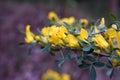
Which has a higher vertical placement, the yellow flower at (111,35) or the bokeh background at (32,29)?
the yellow flower at (111,35)

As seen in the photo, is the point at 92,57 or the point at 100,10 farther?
the point at 100,10

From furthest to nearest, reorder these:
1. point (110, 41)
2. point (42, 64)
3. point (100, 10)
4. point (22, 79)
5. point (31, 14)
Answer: point (100, 10), point (31, 14), point (42, 64), point (22, 79), point (110, 41)

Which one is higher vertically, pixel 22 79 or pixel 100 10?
pixel 100 10

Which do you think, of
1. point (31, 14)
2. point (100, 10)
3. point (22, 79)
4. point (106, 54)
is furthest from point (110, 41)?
point (100, 10)

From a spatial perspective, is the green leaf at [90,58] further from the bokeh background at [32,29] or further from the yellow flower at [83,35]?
the bokeh background at [32,29]

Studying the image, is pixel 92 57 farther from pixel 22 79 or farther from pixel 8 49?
pixel 8 49

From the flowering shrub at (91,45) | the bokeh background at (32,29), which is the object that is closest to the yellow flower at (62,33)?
the flowering shrub at (91,45)
